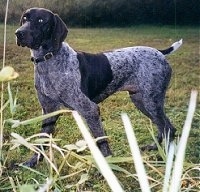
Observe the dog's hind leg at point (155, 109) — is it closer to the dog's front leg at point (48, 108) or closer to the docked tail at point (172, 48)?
the docked tail at point (172, 48)

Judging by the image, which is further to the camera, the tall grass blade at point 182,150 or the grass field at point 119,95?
the grass field at point 119,95

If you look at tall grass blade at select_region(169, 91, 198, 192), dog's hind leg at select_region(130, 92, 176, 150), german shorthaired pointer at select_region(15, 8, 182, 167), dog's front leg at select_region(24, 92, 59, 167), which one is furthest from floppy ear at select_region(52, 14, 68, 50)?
tall grass blade at select_region(169, 91, 198, 192)

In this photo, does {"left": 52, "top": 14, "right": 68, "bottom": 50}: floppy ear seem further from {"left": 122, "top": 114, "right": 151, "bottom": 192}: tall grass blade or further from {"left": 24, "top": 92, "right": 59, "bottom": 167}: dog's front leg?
{"left": 122, "top": 114, "right": 151, "bottom": 192}: tall grass blade

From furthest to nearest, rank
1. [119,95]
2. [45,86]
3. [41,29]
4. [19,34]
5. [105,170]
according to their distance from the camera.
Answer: [119,95]
[45,86]
[41,29]
[19,34]
[105,170]

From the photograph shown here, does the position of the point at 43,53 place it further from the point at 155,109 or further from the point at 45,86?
the point at 155,109

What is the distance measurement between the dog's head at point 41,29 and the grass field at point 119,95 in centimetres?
4

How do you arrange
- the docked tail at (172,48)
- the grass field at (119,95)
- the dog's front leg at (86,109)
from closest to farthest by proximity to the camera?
the grass field at (119,95), the dog's front leg at (86,109), the docked tail at (172,48)

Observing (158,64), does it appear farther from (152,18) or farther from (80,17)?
(80,17)

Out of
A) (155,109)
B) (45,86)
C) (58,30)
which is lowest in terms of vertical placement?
(155,109)

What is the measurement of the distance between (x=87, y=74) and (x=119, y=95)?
151 mm

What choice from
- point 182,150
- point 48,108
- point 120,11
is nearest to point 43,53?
point 48,108

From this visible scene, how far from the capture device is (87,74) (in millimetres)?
1417

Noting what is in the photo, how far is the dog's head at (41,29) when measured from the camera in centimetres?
117

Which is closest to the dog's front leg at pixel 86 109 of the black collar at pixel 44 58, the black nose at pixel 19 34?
the black collar at pixel 44 58
